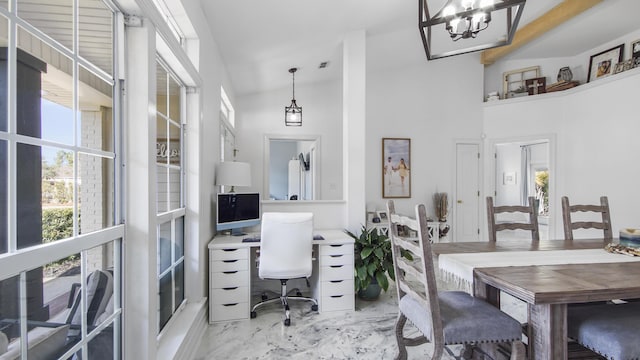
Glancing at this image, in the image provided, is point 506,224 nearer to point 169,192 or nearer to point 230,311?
point 230,311

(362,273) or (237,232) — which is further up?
(237,232)

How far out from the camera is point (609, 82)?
406cm

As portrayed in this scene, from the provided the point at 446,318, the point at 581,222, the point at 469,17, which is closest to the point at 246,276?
the point at 446,318

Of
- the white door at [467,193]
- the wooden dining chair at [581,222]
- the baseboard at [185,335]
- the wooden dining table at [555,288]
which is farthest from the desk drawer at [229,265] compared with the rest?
the white door at [467,193]

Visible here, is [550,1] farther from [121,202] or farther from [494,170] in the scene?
[121,202]

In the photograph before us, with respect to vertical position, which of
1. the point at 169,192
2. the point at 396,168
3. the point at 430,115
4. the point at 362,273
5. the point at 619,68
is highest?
the point at 619,68

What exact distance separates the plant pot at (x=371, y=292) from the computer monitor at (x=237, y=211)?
52.3 inches

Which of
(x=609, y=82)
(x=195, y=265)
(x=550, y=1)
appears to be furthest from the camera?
(x=609, y=82)

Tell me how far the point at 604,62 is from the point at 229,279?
220 inches

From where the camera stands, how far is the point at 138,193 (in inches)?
A: 57.2

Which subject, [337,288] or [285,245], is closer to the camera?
[285,245]

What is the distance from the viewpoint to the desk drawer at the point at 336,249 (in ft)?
9.79

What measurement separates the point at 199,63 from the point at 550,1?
13.4 ft

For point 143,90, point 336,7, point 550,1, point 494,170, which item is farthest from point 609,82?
point 143,90
